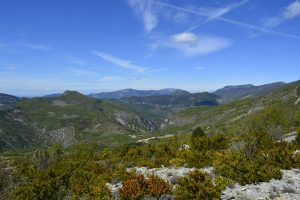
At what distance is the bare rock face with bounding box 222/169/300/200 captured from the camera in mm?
24969

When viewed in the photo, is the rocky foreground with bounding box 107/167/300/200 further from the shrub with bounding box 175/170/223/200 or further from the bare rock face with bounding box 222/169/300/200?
the shrub with bounding box 175/170/223/200

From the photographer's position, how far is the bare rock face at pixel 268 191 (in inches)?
983

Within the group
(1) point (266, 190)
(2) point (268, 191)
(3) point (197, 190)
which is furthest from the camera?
(1) point (266, 190)

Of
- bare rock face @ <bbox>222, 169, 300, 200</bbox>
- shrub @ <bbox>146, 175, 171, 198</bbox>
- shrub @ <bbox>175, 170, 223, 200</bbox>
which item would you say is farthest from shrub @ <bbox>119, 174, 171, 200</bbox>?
bare rock face @ <bbox>222, 169, 300, 200</bbox>

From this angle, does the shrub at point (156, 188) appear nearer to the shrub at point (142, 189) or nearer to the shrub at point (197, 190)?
the shrub at point (142, 189)

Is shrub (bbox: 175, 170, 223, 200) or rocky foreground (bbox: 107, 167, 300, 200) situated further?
rocky foreground (bbox: 107, 167, 300, 200)

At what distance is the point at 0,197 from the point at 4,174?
10.8 ft

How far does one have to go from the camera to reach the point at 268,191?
2641 centimetres

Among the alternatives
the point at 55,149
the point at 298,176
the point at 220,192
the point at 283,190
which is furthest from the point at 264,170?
the point at 55,149

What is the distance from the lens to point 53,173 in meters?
39.0

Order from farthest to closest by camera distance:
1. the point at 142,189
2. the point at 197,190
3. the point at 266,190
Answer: the point at 266,190 < the point at 142,189 < the point at 197,190

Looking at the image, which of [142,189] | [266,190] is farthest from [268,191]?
[142,189]

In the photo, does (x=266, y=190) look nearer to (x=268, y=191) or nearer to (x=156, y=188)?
(x=268, y=191)

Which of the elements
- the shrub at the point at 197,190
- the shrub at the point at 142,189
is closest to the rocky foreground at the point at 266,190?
the shrub at the point at 197,190
